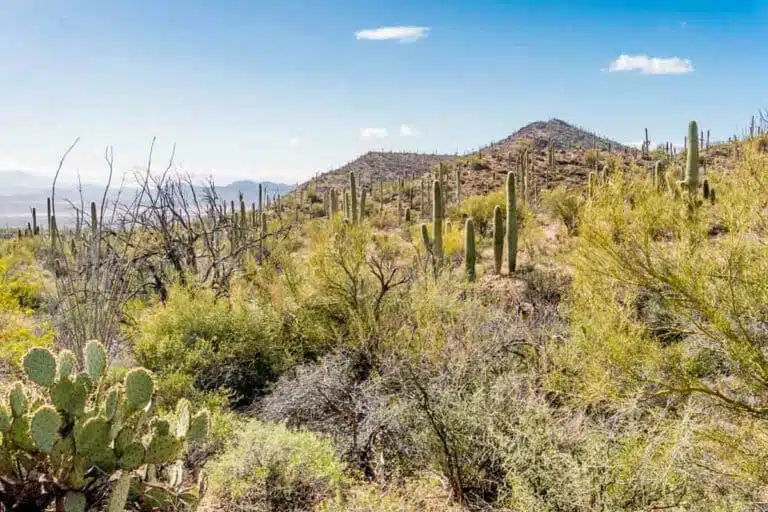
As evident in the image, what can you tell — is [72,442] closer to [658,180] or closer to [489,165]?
[658,180]

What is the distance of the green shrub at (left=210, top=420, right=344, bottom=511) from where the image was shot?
5059mm

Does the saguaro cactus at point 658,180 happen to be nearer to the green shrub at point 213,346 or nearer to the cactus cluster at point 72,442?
the green shrub at point 213,346

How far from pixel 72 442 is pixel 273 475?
2347mm

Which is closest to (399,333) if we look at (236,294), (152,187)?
(236,294)

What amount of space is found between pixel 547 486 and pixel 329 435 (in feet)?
9.06

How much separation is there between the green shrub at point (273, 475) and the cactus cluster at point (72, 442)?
58.7 inches

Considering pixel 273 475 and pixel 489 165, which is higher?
pixel 489 165

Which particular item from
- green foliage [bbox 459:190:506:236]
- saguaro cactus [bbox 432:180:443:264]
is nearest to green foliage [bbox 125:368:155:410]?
saguaro cactus [bbox 432:180:443:264]

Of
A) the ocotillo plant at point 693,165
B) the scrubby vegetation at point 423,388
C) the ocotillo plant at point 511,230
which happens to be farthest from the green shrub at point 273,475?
the ocotillo plant at point 511,230

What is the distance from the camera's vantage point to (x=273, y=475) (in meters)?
5.25

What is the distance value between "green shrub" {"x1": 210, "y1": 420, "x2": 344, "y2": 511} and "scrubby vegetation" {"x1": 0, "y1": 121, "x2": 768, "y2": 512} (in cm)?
2

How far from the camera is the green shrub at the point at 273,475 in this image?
16.6 ft

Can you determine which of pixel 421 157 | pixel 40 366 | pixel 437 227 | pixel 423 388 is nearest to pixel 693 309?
pixel 423 388

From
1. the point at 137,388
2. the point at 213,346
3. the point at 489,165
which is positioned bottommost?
the point at 213,346
